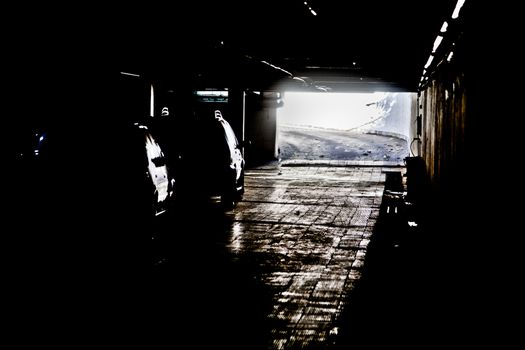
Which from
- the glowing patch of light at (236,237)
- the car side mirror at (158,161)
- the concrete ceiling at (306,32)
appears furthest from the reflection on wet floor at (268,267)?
the concrete ceiling at (306,32)

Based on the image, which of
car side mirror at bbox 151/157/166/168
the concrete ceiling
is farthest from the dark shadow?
the concrete ceiling

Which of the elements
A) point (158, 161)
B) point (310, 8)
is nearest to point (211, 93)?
point (158, 161)

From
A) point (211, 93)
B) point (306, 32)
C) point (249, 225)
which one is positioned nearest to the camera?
point (306, 32)

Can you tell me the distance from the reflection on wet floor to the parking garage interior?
0.12 feet

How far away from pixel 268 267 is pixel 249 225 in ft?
10.4

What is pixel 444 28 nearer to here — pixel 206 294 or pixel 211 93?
pixel 206 294

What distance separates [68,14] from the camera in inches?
393

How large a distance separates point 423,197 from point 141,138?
10931 millimetres

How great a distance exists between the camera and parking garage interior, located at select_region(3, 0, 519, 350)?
18.0 feet

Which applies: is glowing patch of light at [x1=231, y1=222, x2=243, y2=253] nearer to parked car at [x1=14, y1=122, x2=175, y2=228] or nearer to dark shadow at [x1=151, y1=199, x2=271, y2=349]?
dark shadow at [x1=151, y1=199, x2=271, y2=349]

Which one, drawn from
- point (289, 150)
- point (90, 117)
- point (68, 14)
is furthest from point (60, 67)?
point (289, 150)

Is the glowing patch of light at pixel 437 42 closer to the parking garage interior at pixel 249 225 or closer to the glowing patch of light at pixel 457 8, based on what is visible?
the parking garage interior at pixel 249 225

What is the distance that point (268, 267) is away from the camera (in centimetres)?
766

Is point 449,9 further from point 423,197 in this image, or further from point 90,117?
point 423,197
